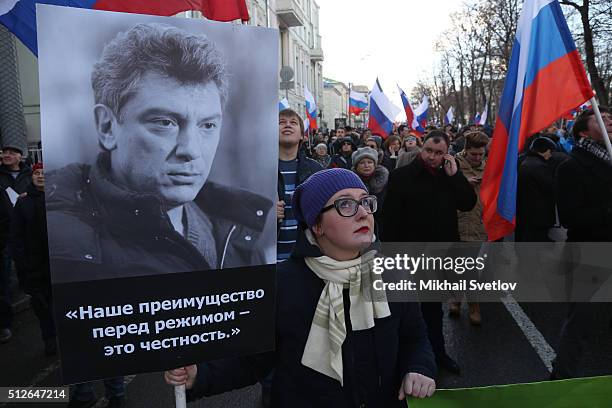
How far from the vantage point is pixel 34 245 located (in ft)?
13.6

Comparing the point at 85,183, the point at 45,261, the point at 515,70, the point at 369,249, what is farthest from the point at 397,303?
the point at 45,261

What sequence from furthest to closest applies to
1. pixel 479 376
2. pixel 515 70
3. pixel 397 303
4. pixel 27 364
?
pixel 27 364
pixel 479 376
pixel 515 70
pixel 397 303

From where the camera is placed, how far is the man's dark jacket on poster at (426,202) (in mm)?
4039

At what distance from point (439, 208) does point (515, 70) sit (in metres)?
1.20

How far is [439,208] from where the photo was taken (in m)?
4.03

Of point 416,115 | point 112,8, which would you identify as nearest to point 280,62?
point 416,115

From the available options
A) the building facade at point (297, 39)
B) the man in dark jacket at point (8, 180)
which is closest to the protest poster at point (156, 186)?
the man in dark jacket at point (8, 180)

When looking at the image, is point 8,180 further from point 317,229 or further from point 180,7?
point 317,229

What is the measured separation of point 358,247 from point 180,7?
10.2ft

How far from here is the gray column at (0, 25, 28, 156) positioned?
7.05 m

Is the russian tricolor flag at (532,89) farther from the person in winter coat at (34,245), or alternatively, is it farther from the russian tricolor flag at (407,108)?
the russian tricolor flag at (407,108)

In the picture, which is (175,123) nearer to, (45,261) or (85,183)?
(85,183)

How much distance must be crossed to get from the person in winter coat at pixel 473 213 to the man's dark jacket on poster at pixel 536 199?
424mm

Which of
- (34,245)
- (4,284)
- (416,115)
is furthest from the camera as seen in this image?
(416,115)
